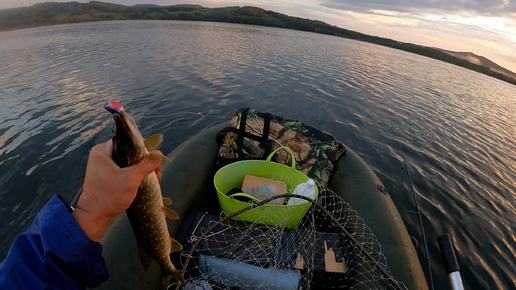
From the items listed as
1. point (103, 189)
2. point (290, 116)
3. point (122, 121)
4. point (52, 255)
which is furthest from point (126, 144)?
point (290, 116)

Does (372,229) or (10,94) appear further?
(10,94)

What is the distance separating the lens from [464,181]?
263 inches

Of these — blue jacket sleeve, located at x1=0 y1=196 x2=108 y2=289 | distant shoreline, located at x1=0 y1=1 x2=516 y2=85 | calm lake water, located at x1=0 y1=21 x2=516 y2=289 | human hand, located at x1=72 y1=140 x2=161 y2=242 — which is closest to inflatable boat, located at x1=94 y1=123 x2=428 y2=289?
Result: blue jacket sleeve, located at x1=0 y1=196 x2=108 y2=289

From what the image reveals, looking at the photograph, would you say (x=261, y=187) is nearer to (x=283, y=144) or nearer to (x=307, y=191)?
(x=307, y=191)

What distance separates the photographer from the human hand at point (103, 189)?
1.22 meters

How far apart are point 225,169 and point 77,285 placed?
2.31 m

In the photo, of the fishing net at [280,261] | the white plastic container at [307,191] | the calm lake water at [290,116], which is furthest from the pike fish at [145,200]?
the calm lake water at [290,116]

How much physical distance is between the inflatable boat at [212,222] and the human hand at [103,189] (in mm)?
899

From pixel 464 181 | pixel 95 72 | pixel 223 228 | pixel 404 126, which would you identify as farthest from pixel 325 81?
pixel 223 228

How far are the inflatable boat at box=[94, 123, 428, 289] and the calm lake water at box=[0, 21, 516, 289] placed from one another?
2.00 m

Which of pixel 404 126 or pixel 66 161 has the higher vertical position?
pixel 404 126

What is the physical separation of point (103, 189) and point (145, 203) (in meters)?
0.45

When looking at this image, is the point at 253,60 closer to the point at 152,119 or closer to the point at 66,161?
the point at 152,119

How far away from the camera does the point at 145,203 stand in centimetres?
165
